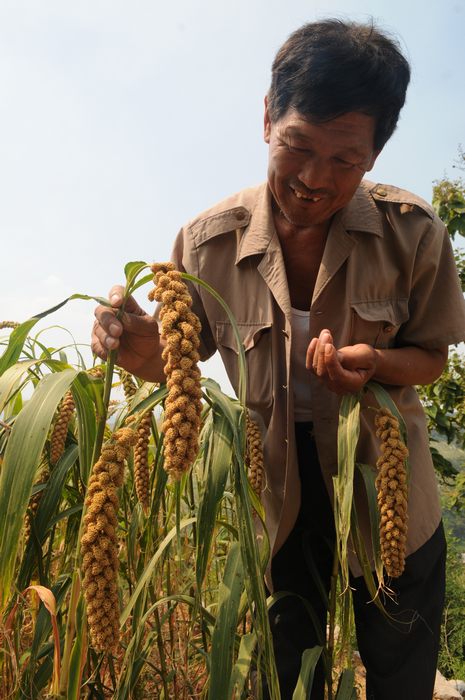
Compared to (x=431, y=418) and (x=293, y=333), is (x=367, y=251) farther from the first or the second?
(x=431, y=418)

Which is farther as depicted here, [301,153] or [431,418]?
[431,418]

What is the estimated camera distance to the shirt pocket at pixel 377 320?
1346 mm

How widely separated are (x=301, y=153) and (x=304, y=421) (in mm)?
615

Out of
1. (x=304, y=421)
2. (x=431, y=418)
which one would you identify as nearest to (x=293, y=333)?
(x=304, y=421)

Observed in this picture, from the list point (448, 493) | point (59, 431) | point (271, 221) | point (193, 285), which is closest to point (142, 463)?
point (59, 431)

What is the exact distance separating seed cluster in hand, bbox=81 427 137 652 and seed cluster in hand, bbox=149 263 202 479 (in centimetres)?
8

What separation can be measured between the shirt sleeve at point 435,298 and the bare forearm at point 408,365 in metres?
0.04

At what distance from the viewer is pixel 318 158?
1.15 m

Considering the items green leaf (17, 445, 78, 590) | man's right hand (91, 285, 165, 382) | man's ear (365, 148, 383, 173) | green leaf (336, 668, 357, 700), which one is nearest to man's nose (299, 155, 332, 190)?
man's ear (365, 148, 383, 173)

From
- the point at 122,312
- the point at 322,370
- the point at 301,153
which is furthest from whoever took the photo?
the point at 301,153

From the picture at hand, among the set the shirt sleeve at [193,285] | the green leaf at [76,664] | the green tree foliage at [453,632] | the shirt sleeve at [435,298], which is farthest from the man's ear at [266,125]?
the green tree foliage at [453,632]

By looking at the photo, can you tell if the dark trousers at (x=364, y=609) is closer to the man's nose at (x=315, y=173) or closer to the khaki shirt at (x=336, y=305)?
the khaki shirt at (x=336, y=305)

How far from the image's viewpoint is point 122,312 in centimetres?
88

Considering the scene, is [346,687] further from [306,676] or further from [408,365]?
[408,365]
